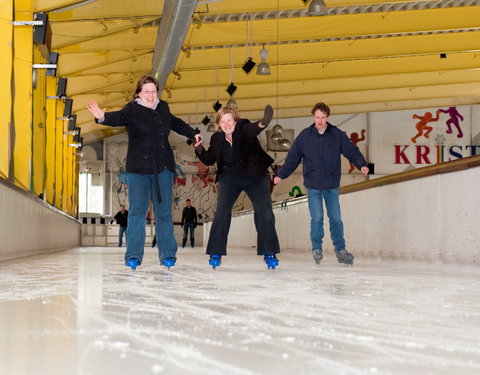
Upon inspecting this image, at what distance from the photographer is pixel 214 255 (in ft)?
18.9

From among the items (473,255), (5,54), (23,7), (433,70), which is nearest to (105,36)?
(23,7)

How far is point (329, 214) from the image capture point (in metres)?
6.77

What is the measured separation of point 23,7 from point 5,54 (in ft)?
5.11

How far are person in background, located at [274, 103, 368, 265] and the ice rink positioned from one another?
306 cm

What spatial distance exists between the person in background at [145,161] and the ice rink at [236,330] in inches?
69.4

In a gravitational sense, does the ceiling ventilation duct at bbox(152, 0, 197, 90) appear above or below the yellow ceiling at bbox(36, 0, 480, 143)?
below

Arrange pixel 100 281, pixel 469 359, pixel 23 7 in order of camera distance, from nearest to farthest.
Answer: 1. pixel 469 359
2. pixel 100 281
3. pixel 23 7

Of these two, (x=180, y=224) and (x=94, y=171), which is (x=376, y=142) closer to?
(x=180, y=224)

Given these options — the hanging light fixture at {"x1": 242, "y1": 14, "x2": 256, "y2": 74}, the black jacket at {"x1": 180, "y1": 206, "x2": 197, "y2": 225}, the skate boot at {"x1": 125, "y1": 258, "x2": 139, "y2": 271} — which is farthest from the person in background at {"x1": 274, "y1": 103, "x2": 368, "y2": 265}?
the black jacket at {"x1": 180, "y1": 206, "x2": 197, "y2": 225}

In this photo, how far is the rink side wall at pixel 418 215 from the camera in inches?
239

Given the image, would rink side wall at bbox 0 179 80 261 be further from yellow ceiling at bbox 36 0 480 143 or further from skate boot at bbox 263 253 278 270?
yellow ceiling at bbox 36 0 480 143

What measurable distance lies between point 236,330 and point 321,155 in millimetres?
4831

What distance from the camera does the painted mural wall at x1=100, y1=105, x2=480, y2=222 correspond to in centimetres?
2523

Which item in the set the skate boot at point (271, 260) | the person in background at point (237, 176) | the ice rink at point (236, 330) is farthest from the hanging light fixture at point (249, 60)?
the ice rink at point (236, 330)
